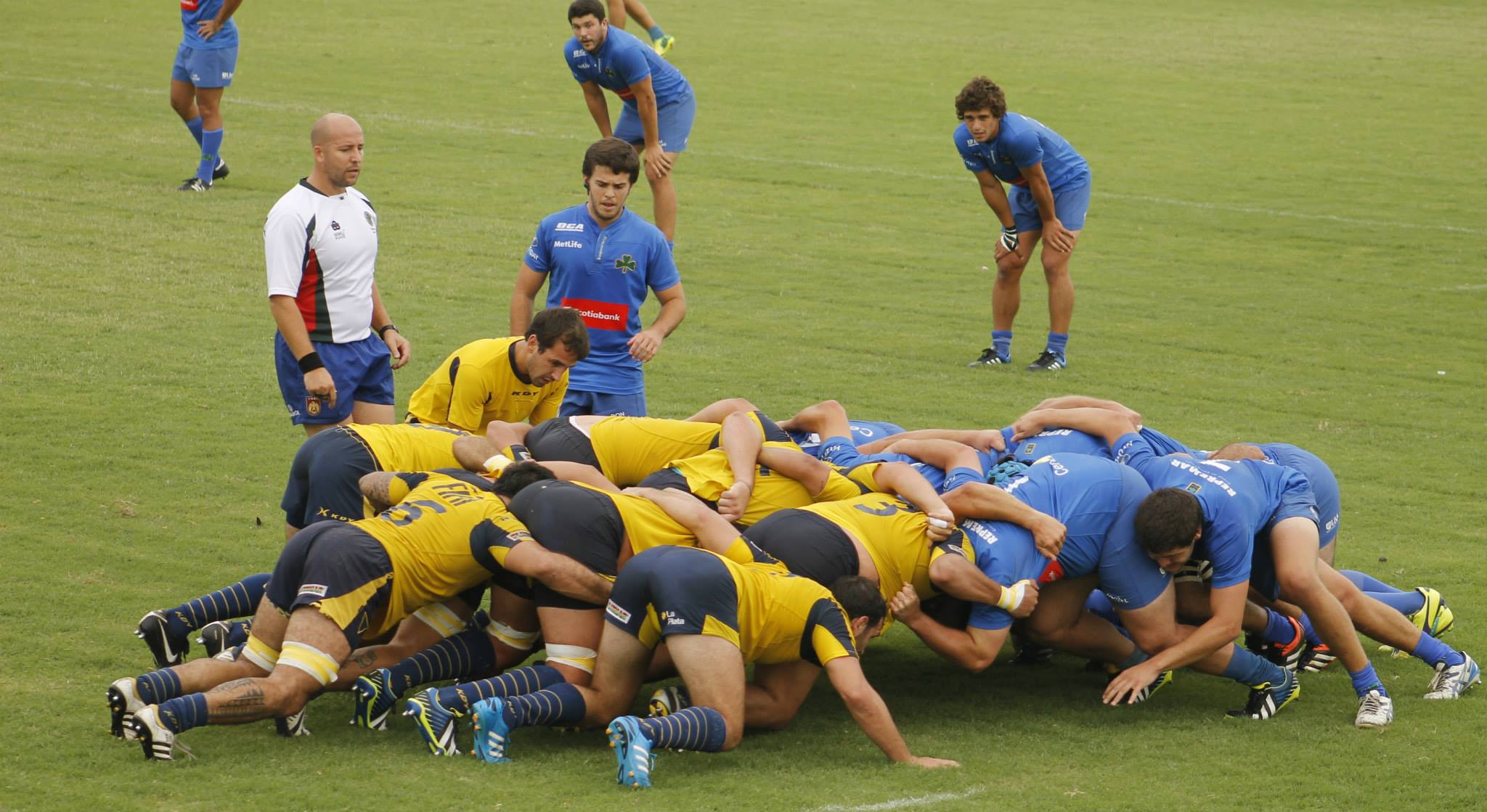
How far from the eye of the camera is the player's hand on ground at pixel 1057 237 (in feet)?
39.3

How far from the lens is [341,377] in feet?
25.3

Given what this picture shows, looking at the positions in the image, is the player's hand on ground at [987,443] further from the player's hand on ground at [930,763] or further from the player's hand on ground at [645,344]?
the player's hand on ground at [930,763]

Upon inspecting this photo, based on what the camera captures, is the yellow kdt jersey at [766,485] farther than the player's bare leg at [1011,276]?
No

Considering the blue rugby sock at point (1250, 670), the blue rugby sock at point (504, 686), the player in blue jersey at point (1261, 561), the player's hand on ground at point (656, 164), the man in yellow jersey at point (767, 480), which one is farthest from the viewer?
the player's hand on ground at point (656, 164)

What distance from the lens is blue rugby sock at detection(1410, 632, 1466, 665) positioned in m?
6.80

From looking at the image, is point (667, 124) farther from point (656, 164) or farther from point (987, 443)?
point (987, 443)

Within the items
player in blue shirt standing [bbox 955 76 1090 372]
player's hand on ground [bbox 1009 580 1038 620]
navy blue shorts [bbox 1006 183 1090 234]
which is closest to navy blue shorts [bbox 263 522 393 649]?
player's hand on ground [bbox 1009 580 1038 620]

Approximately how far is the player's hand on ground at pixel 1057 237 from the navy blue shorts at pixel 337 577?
7319 millimetres

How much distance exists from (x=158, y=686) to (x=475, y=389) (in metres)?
2.20

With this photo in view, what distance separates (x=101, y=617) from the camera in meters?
6.97

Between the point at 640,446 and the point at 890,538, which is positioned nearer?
the point at 890,538

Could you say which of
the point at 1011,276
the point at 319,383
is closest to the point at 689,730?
the point at 319,383

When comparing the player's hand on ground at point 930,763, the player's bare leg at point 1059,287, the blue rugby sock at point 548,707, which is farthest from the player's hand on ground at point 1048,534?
the player's bare leg at point 1059,287

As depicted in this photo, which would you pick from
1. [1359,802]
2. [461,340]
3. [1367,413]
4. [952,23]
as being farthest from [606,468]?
[952,23]
